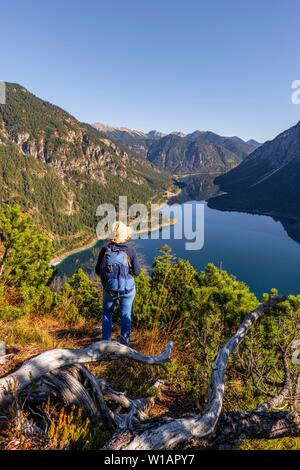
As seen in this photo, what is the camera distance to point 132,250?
5332 mm

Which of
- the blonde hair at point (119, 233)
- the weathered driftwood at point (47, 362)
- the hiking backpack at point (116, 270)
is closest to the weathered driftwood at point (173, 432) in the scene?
the weathered driftwood at point (47, 362)

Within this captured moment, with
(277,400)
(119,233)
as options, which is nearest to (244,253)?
(119,233)

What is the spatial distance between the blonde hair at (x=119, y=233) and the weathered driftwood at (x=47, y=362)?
202 cm

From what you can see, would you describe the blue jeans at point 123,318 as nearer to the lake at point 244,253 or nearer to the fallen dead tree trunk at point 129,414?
the fallen dead tree trunk at point 129,414

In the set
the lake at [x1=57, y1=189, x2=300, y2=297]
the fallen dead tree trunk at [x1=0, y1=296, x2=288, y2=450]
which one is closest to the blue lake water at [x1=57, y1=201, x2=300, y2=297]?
the lake at [x1=57, y1=189, x2=300, y2=297]

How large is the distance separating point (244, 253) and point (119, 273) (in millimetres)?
115208

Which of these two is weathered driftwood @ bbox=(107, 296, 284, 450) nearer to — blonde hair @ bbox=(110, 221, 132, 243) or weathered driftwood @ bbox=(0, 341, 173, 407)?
weathered driftwood @ bbox=(0, 341, 173, 407)

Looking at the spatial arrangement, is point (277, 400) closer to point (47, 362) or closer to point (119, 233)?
point (47, 362)

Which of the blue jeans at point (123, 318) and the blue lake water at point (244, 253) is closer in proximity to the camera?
the blue jeans at point (123, 318)

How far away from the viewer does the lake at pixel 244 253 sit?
8712 centimetres

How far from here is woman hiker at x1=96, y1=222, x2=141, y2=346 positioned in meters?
5.09

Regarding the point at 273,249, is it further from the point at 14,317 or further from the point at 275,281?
the point at 14,317

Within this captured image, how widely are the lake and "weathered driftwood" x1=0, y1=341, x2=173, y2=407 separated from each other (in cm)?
6378
